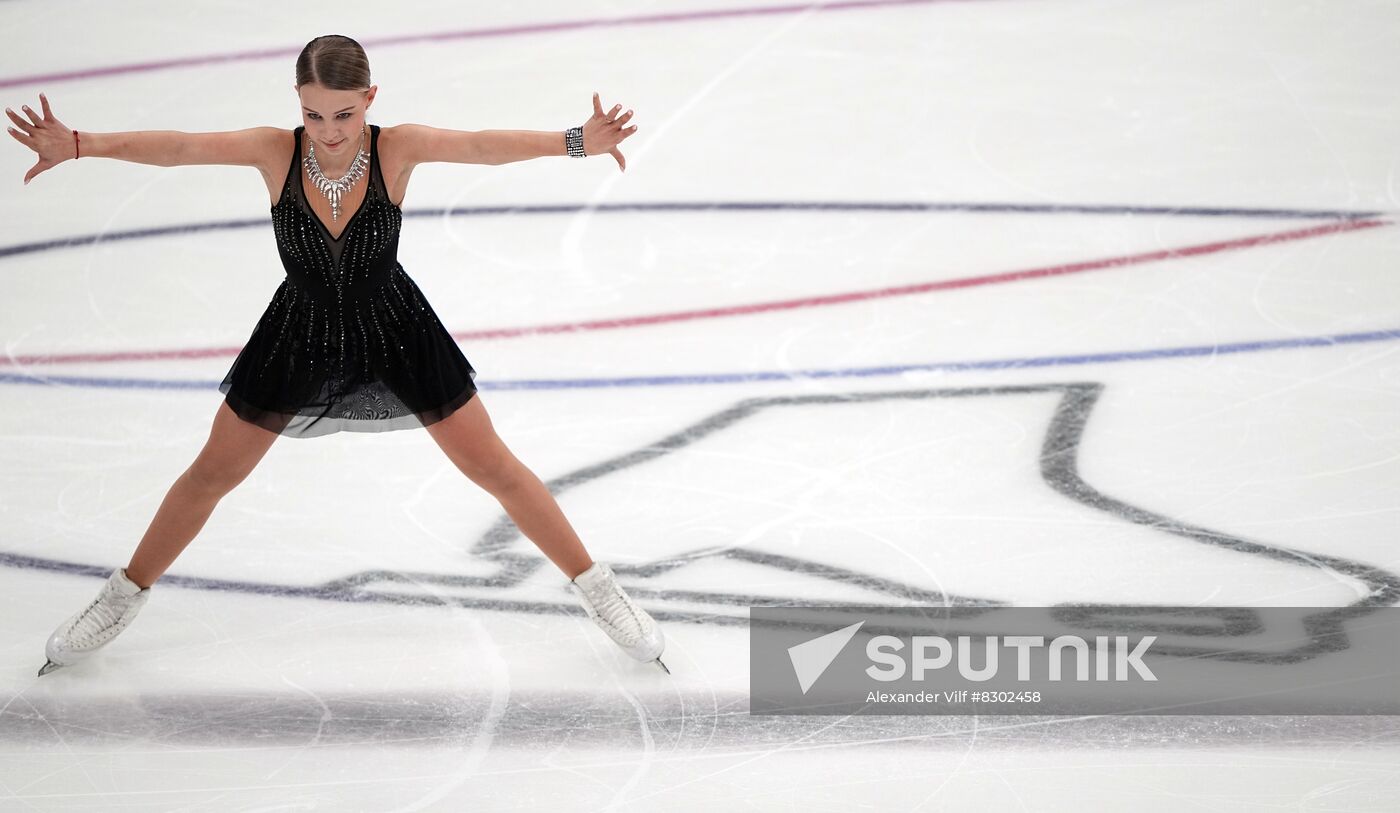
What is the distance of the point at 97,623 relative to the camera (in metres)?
3.54

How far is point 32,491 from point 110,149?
1609mm

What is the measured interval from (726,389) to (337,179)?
193 centimetres

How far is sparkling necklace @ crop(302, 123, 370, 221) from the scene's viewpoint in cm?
321

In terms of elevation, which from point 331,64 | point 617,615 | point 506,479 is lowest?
point 617,615

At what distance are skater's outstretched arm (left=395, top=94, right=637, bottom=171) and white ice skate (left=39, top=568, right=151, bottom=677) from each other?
121 centimetres

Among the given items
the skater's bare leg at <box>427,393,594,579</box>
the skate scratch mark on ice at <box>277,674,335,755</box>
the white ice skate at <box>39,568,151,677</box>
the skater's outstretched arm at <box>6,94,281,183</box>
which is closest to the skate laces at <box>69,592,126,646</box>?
the white ice skate at <box>39,568,151,677</box>

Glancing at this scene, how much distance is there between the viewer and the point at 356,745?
3.30 metres

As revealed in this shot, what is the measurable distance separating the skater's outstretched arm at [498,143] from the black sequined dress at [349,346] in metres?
0.11

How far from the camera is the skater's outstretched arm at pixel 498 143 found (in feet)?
10.3

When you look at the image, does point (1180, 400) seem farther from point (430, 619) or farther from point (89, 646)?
point (89, 646)

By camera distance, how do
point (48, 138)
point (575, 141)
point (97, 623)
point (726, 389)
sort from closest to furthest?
point (48, 138)
point (575, 141)
point (97, 623)
point (726, 389)

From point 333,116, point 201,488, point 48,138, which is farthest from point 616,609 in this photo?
point 48,138

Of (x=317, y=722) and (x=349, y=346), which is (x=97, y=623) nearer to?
(x=317, y=722)

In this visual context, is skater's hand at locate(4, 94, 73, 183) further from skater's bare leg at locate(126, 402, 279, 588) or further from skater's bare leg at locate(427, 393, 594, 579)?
skater's bare leg at locate(427, 393, 594, 579)
